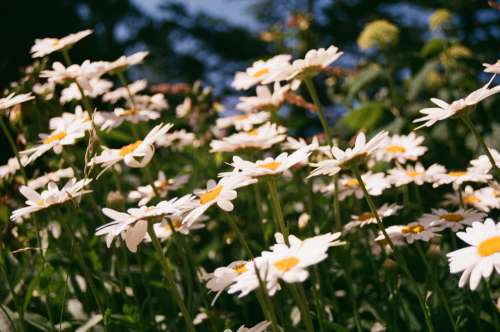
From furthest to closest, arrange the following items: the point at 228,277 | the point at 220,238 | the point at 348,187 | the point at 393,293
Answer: the point at 220,238 → the point at 348,187 → the point at 393,293 → the point at 228,277

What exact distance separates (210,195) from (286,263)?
0.26m

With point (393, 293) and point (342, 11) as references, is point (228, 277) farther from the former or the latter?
point (342, 11)

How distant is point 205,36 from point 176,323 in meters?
12.3

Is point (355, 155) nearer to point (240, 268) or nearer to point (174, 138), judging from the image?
point (240, 268)

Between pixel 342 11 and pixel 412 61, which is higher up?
pixel 412 61

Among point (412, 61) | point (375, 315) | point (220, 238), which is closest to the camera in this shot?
point (375, 315)

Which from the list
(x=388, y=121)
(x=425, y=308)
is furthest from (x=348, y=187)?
(x=388, y=121)

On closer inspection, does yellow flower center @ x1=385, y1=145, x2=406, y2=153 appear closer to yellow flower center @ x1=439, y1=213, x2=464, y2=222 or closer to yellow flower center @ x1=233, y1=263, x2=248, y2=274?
yellow flower center @ x1=439, y1=213, x2=464, y2=222

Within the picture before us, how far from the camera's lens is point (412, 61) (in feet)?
8.36

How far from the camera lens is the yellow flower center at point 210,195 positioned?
0.97 meters

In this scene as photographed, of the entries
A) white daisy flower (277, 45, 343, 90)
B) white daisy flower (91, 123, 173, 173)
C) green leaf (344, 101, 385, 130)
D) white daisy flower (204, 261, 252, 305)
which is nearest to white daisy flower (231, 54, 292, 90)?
white daisy flower (277, 45, 343, 90)

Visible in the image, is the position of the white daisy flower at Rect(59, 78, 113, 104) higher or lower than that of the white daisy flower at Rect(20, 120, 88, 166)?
higher

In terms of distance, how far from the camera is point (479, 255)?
83cm

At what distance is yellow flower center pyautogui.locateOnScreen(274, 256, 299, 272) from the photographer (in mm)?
747
